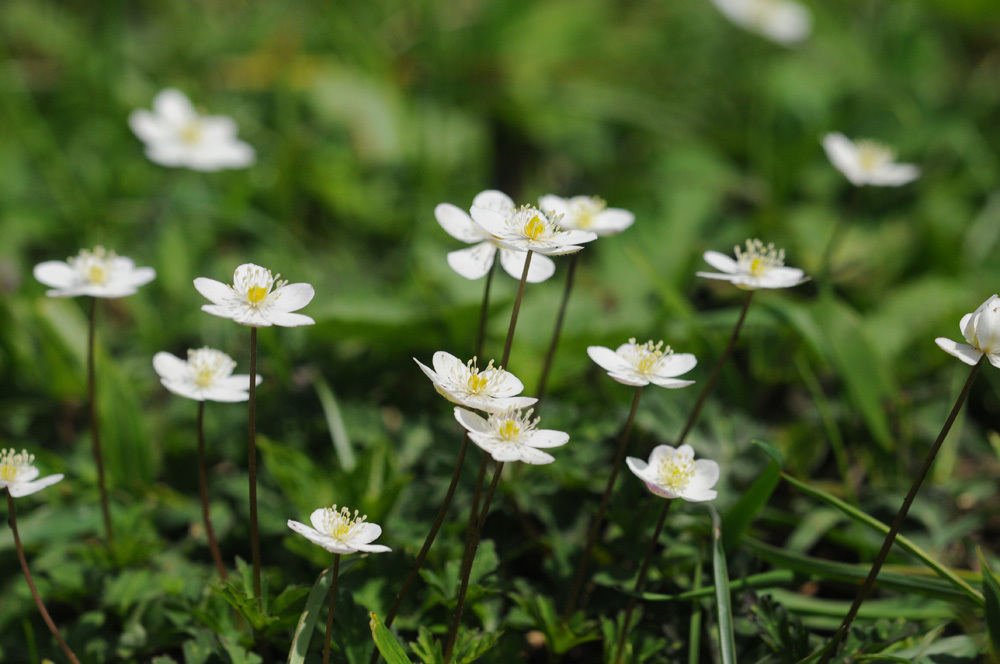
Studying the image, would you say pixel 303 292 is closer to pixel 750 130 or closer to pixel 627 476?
pixel 627 476

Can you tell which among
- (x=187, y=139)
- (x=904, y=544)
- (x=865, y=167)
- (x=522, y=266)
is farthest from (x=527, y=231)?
(x=187, y=139)

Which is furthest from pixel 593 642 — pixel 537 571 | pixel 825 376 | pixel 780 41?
pixel 780 41

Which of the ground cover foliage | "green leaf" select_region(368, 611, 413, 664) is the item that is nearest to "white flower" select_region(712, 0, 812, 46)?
the ground cover foliage

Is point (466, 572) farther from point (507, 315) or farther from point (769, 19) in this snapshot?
point (769, 19)

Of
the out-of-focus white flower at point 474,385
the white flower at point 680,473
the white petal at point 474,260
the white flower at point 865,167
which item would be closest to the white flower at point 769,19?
the white flower at point 865,167

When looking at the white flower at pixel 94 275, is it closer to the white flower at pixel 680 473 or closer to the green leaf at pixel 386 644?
the green leaf at pixel 386 644

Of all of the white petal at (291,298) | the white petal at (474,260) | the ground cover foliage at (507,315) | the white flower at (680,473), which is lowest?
the ground cover foliage at (507,315)
